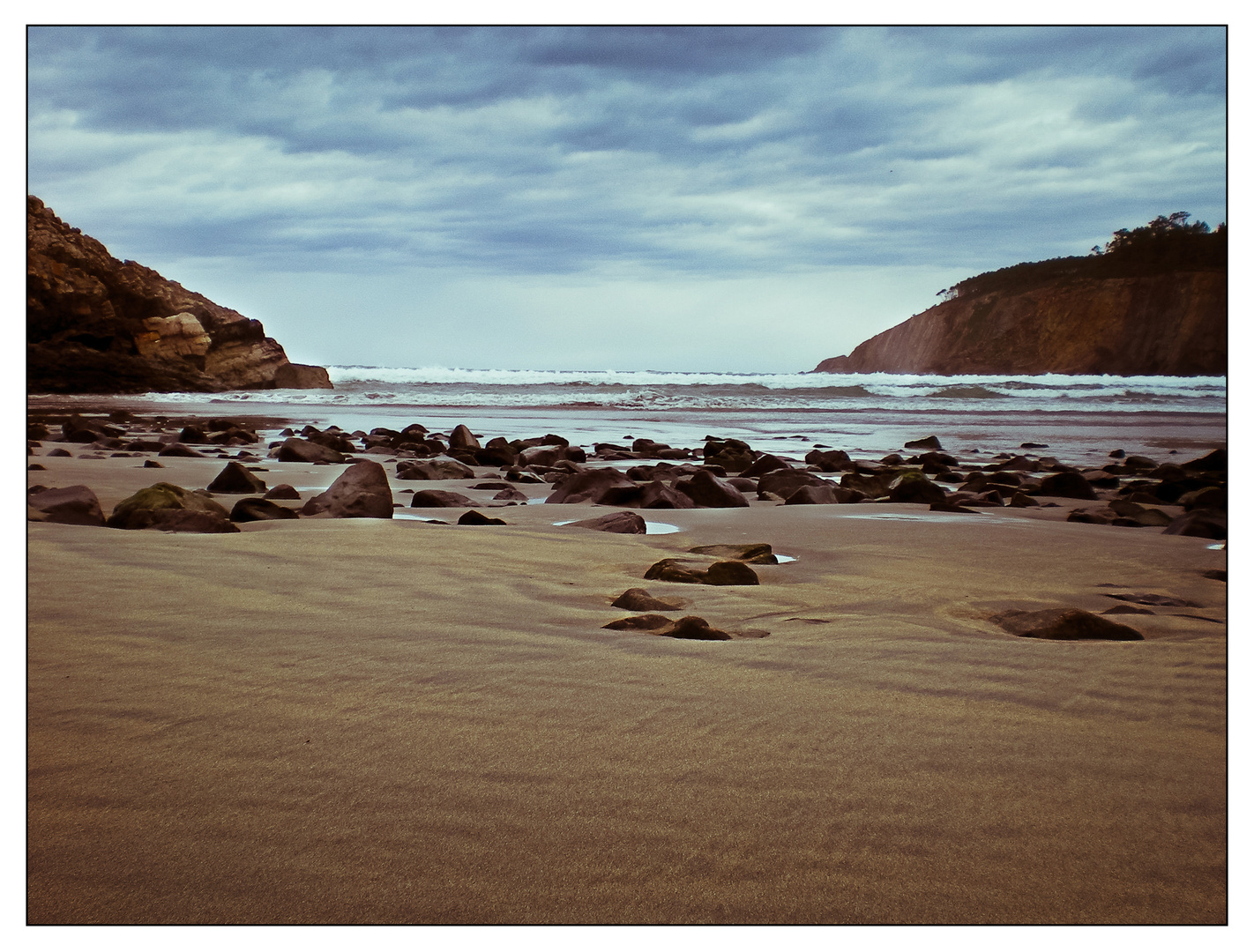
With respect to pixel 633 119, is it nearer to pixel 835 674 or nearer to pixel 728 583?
pixel 728 583

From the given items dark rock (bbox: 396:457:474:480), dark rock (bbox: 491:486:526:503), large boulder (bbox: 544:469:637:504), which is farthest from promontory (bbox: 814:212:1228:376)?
dark rock (bbox: 396:457:474:480)

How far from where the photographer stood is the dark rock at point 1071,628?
1.83 m

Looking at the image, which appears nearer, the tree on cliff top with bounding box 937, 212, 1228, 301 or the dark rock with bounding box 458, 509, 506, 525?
the tree on cliff top with bounding box 937, 212, 1228, 301

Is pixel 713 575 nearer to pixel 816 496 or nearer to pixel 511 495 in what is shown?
pixel 816 496

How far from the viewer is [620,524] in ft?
11.1

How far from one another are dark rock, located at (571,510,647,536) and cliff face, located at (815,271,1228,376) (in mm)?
1577

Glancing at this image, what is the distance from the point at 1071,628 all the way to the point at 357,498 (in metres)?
2.59

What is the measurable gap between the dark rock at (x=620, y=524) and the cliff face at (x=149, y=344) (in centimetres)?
1253

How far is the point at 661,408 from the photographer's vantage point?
17453mm

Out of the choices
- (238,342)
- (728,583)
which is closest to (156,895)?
(728,583)

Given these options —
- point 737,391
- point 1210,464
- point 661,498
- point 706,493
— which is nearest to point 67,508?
point 661,498

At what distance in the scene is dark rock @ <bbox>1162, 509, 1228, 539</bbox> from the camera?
329 centimetres

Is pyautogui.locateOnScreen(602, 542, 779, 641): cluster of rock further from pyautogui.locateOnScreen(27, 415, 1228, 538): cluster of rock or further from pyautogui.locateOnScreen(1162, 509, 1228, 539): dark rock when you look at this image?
pyautogui.locateOnScreen(1162, 509, 1228, 539): dark rock

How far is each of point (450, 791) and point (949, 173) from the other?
2554mm
